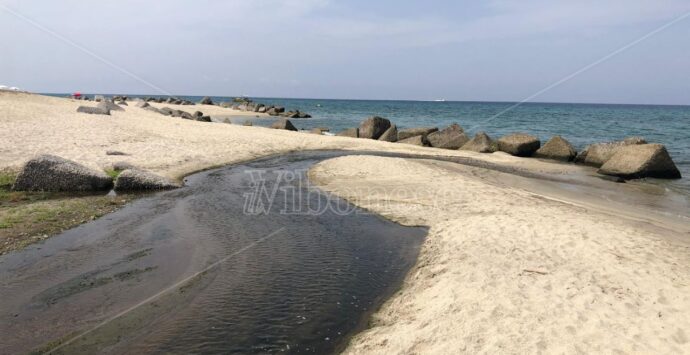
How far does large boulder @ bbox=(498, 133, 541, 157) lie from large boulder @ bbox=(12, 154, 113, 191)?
24.6 m

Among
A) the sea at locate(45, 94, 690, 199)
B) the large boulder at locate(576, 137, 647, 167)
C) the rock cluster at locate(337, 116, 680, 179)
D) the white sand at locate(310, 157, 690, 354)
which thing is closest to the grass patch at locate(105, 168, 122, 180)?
the white sand at locate(310, 157, 690, 354)

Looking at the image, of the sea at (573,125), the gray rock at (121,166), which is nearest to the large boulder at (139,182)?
the gray rock at (121,166)

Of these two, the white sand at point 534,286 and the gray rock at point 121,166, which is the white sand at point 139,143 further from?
the white sand at point 534,286

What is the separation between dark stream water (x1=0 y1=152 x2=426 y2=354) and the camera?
603 cm

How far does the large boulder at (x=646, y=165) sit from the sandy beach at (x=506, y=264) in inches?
296

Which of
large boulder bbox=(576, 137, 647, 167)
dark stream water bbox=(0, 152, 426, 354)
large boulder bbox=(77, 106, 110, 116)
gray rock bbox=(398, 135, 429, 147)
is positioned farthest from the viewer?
gray rock bbox=(398, 135, 429, 147)

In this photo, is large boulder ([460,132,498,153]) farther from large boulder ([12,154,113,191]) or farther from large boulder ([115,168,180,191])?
large boulder ([12,154,113,191])

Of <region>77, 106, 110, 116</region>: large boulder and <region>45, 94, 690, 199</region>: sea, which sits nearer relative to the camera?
<region>77, 106, 110, 116</region>: large boulder

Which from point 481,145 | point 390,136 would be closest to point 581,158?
point 481,145

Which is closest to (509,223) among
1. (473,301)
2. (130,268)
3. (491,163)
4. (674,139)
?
(473,301)

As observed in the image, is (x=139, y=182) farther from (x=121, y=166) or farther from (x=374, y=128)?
(x=374, y=128)

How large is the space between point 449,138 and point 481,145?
2.98 meters

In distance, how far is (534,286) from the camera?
727cm

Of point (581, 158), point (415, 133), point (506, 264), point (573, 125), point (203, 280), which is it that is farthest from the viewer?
point (573, 125)
